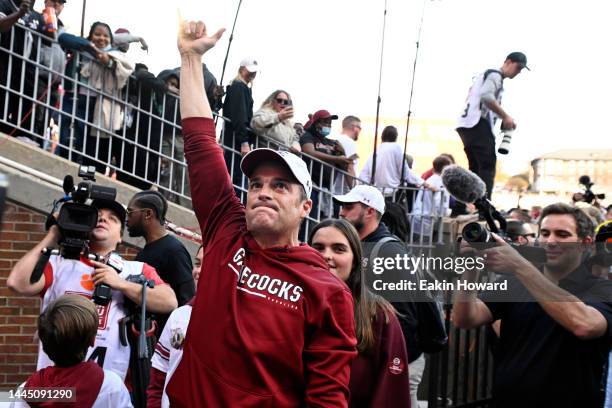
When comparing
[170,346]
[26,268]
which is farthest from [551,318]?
[26,268]

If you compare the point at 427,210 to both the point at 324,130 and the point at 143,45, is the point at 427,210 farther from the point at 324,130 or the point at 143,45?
the point at 143,45

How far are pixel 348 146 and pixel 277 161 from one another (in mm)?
7059

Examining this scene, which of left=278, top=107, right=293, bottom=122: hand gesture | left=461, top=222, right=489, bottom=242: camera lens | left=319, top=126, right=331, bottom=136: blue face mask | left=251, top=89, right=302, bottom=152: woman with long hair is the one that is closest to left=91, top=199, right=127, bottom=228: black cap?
left=461, top=222, right=489, bottom=242: camera lens

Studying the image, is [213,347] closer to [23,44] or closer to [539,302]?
[539,302]

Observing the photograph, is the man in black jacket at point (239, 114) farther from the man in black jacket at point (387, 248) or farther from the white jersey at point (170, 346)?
the white jersey at point (170, 346)

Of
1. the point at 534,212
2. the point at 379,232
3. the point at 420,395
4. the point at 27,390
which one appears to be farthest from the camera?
the point at 534,212

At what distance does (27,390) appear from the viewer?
3.78 meters

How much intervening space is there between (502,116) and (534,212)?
6.05m

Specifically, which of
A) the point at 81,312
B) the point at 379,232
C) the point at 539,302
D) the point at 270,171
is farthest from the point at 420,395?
the point at 270,171

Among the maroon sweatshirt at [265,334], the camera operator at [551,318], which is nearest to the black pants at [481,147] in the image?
the camera operator at [551,318]

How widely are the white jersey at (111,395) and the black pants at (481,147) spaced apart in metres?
5.85

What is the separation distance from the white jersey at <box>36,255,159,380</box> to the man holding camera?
17.1ft

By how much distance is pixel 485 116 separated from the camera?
908 centimetres

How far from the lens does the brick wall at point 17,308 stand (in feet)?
22.5
